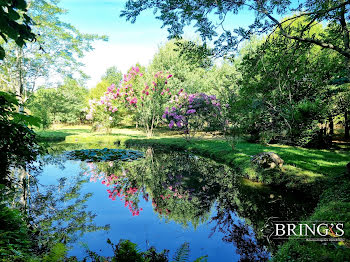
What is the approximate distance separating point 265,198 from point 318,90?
6883 millimetres

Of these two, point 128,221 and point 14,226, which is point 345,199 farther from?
point 14,226

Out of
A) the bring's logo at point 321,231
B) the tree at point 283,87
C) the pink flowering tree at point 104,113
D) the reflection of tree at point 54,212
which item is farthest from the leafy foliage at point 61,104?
the bring's logo at point 321,231

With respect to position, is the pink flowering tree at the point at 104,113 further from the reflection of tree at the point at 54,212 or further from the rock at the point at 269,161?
the rock at the point at 269,161

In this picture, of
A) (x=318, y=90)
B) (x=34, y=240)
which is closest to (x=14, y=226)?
(x=34, y=240)

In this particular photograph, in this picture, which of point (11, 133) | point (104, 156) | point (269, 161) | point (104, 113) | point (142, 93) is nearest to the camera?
point (11, 133)

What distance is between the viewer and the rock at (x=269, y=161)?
303 inches

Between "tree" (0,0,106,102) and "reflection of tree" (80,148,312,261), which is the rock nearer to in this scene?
"reflection of tree" (80,148,312,261)

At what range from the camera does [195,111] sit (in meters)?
15.1

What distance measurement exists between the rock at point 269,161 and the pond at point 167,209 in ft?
3.31

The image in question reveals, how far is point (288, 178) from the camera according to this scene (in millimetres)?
6871

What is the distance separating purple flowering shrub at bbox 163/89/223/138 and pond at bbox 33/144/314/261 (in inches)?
218

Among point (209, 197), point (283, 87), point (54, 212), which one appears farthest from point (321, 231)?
point (54, 212)

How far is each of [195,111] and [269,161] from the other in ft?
26.4

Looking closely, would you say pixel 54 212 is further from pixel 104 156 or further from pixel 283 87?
pixel 283 87
